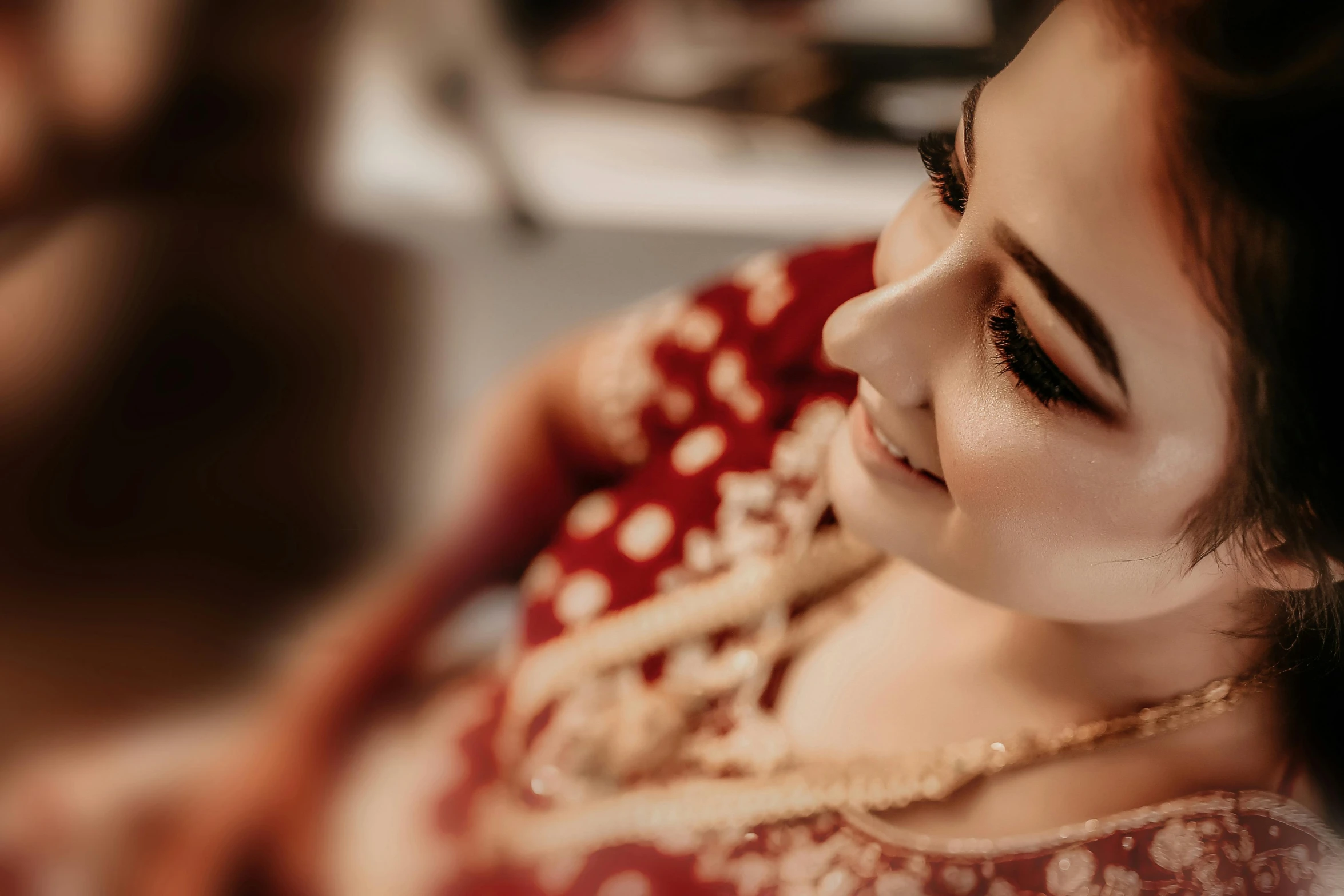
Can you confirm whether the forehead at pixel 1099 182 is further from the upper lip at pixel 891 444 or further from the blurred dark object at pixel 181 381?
the blurred dark object at pixel 181 381

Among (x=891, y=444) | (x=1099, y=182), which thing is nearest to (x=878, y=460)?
(x=891, y=444)

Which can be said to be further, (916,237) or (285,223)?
(285,223)

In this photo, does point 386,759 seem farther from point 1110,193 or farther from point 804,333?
point 1110,193

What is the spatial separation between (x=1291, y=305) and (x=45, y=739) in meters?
0.42

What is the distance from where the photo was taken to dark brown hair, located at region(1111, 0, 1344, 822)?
17cm

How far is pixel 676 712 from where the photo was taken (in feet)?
1.34

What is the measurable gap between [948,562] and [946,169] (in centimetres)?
11

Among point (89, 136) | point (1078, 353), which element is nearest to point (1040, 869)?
point (1078, 353)

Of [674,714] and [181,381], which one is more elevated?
[181,381]

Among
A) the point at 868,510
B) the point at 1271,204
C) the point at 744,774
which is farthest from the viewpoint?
the point at 744,774

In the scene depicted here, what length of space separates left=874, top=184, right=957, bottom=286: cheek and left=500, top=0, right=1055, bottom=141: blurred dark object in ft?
0.10

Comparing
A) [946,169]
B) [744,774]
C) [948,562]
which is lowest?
[744,774]

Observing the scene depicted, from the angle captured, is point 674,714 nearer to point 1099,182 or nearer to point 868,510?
point 868,510

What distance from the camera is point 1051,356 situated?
21 centimetres
